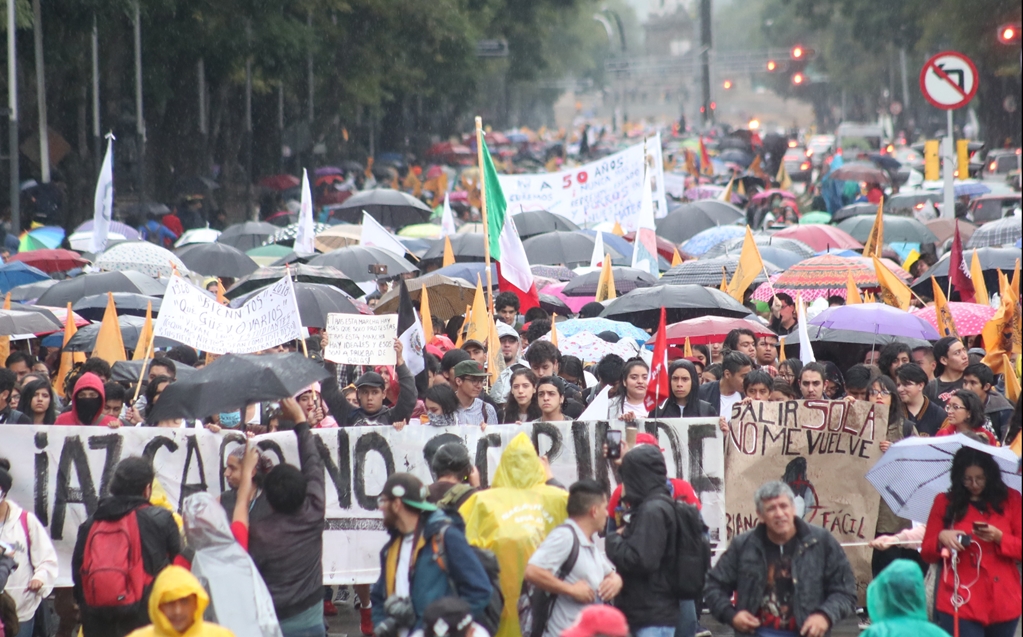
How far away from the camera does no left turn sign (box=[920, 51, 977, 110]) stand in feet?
53.9

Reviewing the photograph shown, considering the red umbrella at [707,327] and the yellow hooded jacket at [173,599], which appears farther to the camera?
the red umbrella at [707,327]

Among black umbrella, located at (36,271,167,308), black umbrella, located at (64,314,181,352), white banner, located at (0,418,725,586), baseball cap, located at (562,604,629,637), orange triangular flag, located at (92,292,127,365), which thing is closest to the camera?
baseball cap, located at (562,604,629,637)

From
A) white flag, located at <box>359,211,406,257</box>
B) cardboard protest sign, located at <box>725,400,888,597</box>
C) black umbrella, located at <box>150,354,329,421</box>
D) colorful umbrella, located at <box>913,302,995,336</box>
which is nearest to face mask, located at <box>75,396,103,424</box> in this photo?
black umbrella, located at <box>150,354,329,421</box>

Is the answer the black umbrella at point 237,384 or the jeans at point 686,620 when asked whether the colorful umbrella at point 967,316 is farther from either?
the black umbrella at point 237,384

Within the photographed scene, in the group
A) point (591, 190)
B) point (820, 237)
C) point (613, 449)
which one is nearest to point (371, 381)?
point (613, 449)

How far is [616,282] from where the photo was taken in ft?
44.4

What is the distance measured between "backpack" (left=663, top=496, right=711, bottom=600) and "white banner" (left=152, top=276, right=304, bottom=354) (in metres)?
2.98

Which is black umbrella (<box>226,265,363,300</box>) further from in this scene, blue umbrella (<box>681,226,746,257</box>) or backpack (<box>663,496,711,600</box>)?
backpack (<box>663,496,711,600</box>)

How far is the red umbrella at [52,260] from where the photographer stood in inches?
632

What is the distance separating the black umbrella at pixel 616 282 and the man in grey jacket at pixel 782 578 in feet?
25.5

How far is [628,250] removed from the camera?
56.4ft

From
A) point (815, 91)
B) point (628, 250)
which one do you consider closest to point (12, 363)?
point (628, 250)

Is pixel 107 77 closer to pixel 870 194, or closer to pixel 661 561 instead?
pixel 870 194

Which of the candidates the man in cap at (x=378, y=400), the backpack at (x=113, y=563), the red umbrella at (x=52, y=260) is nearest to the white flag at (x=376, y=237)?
the red umbrella at (x=52, y=260)
